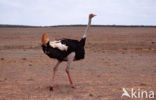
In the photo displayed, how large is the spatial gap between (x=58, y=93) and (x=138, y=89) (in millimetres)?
2236

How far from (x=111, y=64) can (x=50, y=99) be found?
22.6 feet

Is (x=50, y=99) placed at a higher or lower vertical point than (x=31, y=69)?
higher

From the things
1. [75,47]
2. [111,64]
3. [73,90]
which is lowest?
[111,64]

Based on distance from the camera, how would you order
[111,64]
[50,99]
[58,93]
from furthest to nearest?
[111,64]
[58,93]
[50,99]

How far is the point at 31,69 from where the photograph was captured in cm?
1308

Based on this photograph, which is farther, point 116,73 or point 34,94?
point 116,73

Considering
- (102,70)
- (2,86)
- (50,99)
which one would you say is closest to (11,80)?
(2,86)

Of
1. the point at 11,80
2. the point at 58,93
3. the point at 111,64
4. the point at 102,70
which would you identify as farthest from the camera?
the point at 111,64

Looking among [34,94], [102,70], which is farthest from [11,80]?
[102,70]

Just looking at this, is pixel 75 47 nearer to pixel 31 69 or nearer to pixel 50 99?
pixel 50 99

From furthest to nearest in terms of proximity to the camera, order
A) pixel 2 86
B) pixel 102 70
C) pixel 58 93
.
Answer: pixel 102 70
pixel 2 86
pixel 58 93

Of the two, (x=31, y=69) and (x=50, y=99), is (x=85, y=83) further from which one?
(x=31, y=69)

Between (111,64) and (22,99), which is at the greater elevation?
(22,99)

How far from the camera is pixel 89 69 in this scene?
13.1 m
